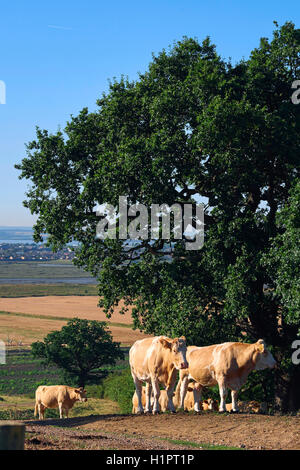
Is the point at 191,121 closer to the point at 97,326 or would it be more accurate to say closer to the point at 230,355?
the point at 230,355

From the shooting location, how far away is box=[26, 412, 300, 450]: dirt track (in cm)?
1493

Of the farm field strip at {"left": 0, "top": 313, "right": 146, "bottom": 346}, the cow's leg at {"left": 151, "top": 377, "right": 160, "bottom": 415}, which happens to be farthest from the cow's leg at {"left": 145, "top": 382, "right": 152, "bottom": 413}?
the farm field strip at {"left": 0, "top": 313, "right": 146, "bottom": 346}

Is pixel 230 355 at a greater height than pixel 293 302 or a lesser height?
lesser

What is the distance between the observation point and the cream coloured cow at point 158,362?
67.4ft

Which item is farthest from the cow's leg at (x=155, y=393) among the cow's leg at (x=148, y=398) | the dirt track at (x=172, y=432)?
the dirt track at (x=172, y=432)

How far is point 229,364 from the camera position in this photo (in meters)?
20.8

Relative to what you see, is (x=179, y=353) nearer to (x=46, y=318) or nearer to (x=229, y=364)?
(x=229, y=364)

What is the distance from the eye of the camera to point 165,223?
25078mm

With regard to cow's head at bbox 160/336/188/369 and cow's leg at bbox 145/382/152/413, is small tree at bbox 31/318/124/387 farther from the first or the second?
cow's head at bbox 160/336/188/369

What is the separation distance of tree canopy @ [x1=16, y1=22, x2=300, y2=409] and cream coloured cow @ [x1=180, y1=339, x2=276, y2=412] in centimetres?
224

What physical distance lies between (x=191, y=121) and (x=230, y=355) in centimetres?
974

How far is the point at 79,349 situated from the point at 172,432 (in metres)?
52.7

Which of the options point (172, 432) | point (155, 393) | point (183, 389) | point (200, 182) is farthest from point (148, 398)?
point (200, 182)
